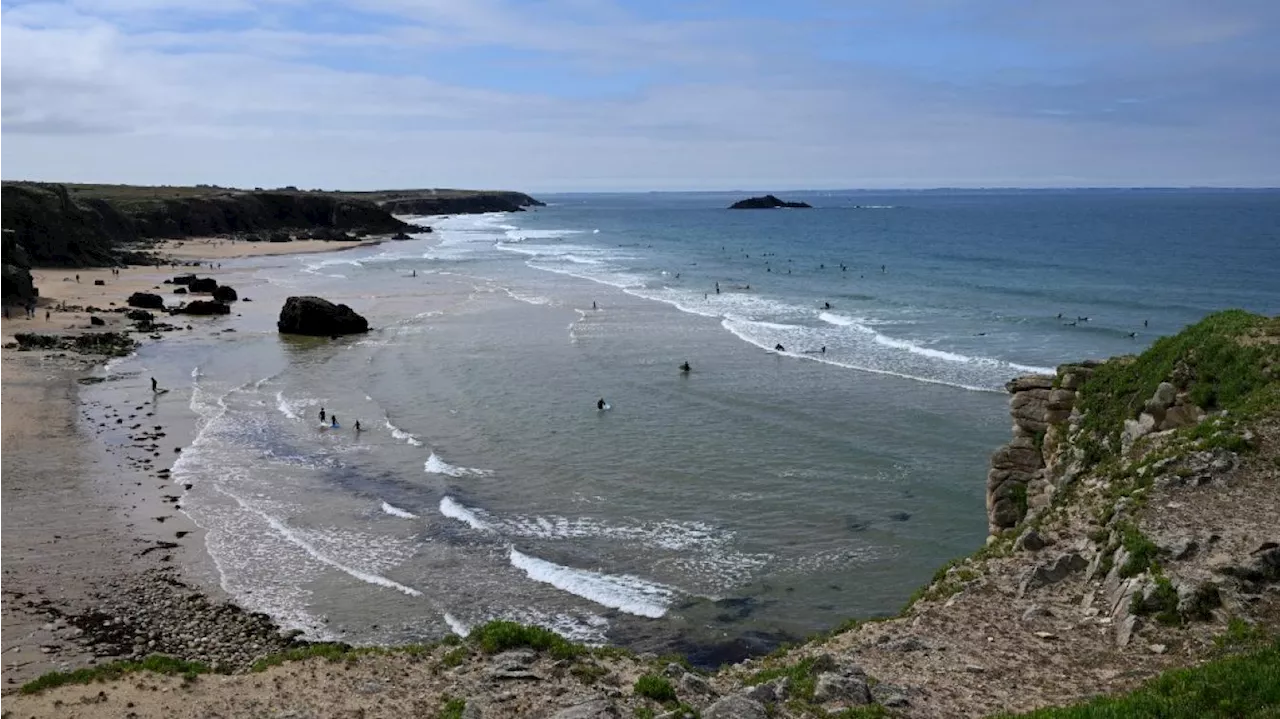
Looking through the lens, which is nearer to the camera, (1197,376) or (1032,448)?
(1197,376)

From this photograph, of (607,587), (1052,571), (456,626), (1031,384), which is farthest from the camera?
(607,587)

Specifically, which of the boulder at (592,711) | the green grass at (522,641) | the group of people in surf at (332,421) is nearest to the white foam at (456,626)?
the green grass at (522,641)

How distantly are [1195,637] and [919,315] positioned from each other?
165ft

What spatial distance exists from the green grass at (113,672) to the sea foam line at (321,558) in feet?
25.5

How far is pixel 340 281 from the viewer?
8450cm

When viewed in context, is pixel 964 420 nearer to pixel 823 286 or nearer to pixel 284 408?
pixel 284 408

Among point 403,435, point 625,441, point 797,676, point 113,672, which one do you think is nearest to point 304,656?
point 113,672

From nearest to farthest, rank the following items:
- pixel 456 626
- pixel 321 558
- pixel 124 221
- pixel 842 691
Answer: pixel 842 691
pixel 456 626
pixel 321 558
pixel 124 221

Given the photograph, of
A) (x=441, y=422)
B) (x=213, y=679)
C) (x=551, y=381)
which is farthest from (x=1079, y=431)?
(x=551, y=381)

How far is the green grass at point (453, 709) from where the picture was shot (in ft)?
39.0

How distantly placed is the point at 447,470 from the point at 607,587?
10.5 metres

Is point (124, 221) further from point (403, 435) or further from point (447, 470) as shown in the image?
point (447, 470)

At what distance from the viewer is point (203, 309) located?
6366 cm

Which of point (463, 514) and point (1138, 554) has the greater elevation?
point (1138, 554)
